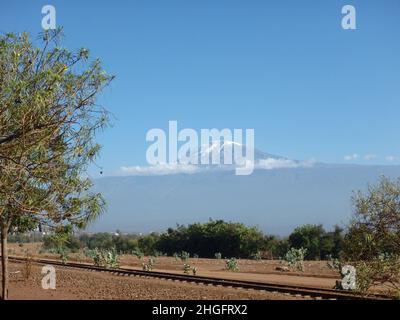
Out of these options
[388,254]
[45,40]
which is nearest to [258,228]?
[388,254]

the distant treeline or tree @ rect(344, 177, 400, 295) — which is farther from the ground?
tree @ rect(344, 177, 400, 295)

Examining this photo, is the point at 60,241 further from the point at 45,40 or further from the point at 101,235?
the point at 101,235

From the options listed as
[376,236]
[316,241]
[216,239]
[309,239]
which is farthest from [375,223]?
[216,239]

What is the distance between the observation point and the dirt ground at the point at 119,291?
64.7 feet

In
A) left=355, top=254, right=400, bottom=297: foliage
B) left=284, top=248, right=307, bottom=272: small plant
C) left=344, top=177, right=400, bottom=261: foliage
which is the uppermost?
left=344, top=177, right=400, bottom=261: foliage

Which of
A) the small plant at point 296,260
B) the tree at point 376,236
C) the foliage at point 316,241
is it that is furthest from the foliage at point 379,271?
the foliage at point 316,241

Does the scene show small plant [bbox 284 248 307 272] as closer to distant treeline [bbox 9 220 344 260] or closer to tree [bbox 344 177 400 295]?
distant treeline [bbox 9 220 344 260]

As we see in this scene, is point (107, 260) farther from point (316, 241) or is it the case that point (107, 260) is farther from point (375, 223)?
point (375, 223)

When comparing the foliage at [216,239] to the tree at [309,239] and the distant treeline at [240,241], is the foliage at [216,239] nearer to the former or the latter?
the distant treeline at [240,241]

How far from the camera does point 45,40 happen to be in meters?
10.9

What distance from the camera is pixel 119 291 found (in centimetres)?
2198

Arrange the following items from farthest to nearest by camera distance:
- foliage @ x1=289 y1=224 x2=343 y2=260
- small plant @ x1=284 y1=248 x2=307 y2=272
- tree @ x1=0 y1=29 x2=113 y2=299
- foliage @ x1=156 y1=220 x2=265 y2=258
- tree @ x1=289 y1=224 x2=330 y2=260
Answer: foliage @ x1=156 y1=220 x2=265 y2=258 < tree @ x1=289 y1=224 x2=330 y2=260 < foliage @ x1=289 y1=224 x2=343 y2=260 < small plant @ x1=284 y1=248 x2=307 y2=272 < tree @ x1=0 y1=29 x2=113 y2=299

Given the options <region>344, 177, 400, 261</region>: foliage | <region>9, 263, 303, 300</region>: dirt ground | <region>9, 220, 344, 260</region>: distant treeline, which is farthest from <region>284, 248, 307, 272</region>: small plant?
<region>344, 177, 400, 261</region>: foliage

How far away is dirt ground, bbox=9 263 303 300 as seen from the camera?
19.7m
